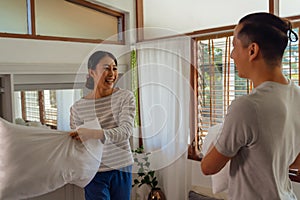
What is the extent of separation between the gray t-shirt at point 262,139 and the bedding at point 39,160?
3.16 feet

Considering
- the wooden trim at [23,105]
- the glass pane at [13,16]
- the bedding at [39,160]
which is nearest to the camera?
the bedding at [39,160]

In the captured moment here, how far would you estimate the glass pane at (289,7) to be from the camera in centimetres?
199

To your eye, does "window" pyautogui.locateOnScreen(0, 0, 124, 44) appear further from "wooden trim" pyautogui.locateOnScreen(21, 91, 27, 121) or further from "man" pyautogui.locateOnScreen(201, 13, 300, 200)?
"man" pyautogui.locateOnScreen(201, 13, 300, 200)

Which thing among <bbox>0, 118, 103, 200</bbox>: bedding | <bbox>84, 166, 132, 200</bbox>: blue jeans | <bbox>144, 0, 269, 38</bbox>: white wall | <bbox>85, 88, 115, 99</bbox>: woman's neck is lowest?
<bbox>84, 166, 132, 200</bbox>: blue jeans

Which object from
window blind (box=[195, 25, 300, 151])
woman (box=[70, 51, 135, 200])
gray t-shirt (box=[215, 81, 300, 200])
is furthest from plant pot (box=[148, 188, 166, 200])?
gray t-shirt (box=[215, 81, 300, 200])

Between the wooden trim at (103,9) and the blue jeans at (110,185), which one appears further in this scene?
the wooden trim at (103,9)

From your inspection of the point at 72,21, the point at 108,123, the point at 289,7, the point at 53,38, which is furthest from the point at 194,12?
the point at 108,123

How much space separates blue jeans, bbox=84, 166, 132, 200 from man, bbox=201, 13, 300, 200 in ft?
2.98

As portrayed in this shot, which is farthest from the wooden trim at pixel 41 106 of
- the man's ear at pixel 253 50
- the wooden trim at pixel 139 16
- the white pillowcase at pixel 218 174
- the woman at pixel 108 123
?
the man's ear at pixel 253 50

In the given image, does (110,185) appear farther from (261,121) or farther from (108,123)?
(261,121)

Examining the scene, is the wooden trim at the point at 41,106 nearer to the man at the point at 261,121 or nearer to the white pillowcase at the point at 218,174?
the white pillowcase at the point at 218,174

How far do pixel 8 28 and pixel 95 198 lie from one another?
1333 millimetres

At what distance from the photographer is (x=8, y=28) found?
6.95 feet

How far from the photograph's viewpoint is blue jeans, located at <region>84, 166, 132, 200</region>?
5.63 feet
